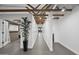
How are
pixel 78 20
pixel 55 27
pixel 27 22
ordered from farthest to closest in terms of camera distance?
pixel 55 27 < pixel 27 22 < pixel 78 20

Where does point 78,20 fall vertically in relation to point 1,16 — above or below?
below

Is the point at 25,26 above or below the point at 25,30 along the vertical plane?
above

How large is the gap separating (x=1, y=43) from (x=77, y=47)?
4.94 metres

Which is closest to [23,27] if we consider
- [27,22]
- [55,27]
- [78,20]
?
[27,22]

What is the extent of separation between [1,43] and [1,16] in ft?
5.97

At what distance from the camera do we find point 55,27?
1016 centimetres

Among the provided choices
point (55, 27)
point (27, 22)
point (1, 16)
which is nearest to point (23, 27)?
point (27, 22)
